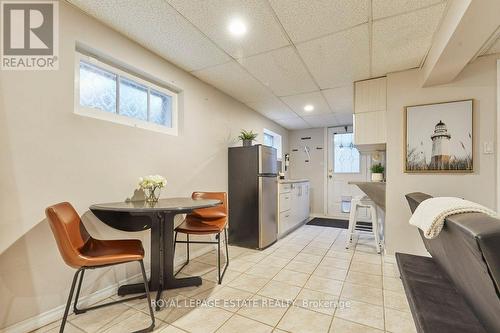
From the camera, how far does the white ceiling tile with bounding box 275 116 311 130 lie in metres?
5.04

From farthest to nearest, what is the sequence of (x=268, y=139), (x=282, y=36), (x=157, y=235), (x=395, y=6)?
(x=268, y=139)
(x=282, y=36)
(x=157, y=235)
(x=395, y=6)

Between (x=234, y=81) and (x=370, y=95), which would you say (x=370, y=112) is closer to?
(x=370, y=95)

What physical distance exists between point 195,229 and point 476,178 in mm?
2997

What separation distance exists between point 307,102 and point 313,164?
2.30m

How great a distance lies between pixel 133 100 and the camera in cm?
230

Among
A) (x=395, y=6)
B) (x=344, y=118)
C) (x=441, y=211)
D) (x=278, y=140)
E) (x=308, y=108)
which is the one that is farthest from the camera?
(x=278, y=140)

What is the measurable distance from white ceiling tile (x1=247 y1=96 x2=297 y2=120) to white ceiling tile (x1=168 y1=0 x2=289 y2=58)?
1.54 meters

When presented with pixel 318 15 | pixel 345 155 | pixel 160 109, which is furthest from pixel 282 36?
pixel 345 155

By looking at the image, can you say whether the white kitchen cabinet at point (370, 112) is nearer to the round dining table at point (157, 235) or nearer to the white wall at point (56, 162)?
the round dining table at point (157, 235)

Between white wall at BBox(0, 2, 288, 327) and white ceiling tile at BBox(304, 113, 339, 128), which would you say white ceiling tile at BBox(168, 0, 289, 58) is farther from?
white ceiling tile at BBox(304, 113, 339, 128)

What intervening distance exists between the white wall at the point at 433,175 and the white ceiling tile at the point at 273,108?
172cm

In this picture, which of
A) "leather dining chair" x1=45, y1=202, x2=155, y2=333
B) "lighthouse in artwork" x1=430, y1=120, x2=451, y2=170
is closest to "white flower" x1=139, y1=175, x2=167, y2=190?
"leather dining chair" x1=45, y1=202, x2=155, y2=333

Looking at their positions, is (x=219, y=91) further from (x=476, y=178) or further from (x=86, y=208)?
(x=476, y=178)

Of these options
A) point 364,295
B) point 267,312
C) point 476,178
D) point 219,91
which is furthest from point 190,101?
point 476,178
